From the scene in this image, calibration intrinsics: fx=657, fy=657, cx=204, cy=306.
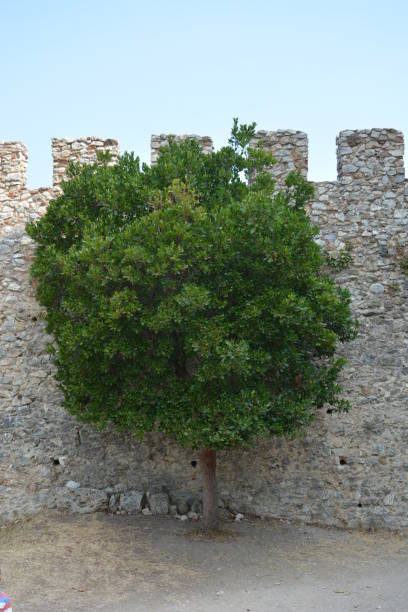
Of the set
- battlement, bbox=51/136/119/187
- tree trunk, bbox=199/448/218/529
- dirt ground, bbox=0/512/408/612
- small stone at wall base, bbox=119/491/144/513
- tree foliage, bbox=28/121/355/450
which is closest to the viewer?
dirt ground, bbox=0/512/408/612

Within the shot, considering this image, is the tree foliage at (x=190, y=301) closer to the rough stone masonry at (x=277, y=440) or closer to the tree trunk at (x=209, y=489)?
the tree trunk at (x=209, y=489)

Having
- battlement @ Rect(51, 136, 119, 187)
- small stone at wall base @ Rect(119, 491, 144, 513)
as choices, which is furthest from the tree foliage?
small stone at wall base @ Rect(119, 491, 144, 513)

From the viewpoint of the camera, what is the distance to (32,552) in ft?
28.3

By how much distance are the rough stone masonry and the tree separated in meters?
1.18

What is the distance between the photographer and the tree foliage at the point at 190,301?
7930mm

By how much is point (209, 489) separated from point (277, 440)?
4.73 feet

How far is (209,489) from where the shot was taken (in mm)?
9438

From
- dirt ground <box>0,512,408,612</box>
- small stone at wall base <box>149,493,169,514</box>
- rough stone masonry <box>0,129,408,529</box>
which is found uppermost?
rough stone masonry <box>0,129,408,529</box>

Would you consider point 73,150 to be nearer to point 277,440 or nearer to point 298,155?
point 298,155

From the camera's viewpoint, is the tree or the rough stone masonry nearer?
the tree

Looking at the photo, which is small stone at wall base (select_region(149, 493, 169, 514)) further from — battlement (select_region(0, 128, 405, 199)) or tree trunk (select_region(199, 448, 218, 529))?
battlement (select_region(0, 128, 405, 199))

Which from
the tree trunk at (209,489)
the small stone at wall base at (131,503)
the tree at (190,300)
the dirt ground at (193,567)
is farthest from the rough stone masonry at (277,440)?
the tree at (190,300)

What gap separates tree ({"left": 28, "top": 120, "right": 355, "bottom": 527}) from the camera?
7934 mm

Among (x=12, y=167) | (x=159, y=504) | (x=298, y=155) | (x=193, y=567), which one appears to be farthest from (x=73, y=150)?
(x=193, y=567)
